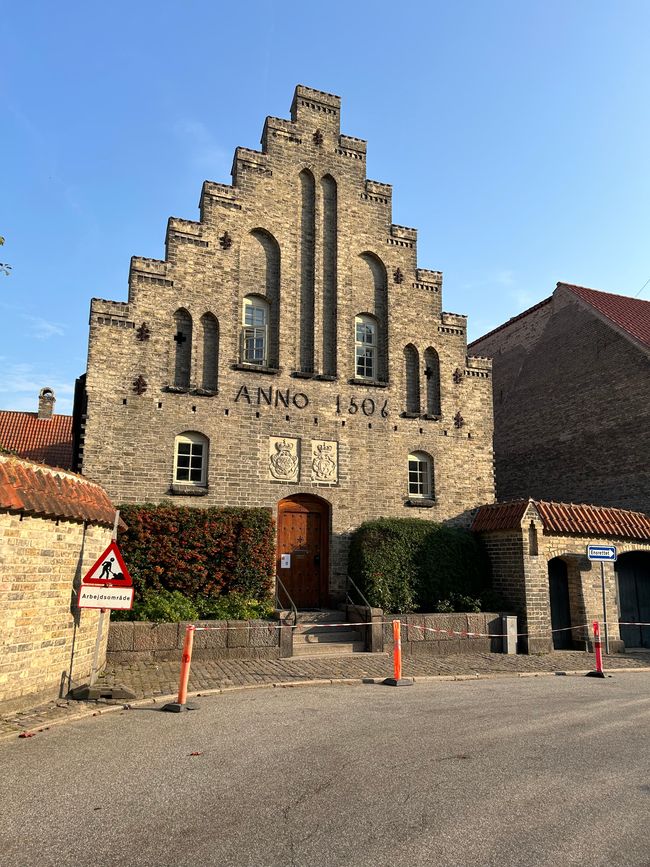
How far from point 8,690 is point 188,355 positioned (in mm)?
10073

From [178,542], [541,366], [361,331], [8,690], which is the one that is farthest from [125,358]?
[541,366]

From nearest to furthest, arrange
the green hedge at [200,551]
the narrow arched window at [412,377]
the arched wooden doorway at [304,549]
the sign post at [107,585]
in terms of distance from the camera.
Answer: the sign post at [107,585], the green hedge at [200,551], the arched wooden doorway at [304,549], the narrow arched window at [412,377]

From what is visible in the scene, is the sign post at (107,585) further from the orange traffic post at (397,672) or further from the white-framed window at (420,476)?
the white-framed window at (420,476)

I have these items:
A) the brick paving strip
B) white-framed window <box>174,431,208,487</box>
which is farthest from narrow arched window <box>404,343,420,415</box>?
the brick paving strip

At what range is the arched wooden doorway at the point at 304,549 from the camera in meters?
16.5

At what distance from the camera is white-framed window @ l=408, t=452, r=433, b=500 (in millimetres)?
18492

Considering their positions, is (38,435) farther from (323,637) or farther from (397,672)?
(397,672)

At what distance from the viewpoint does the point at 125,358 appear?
51.2 ft

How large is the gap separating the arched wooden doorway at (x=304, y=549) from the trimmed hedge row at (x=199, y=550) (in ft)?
3.91

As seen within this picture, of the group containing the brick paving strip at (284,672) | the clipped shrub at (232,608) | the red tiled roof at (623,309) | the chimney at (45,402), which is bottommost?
the brick paving strip at (284,672)

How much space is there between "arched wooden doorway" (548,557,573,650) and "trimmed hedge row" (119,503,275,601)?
7.60m

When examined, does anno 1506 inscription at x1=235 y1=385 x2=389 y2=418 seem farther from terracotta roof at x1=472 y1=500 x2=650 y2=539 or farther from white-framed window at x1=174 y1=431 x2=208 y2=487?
terracotta roof at x1=472 y1=500 x2=650 y2=539

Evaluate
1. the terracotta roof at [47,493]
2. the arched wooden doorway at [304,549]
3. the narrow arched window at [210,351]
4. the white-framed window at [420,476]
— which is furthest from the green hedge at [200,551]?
the white-framed window at [420,476]

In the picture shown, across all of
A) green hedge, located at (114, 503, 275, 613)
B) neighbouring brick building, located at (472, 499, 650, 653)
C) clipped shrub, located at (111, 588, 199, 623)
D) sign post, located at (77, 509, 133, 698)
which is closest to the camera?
sign post, located at (77, 509, 133, 698)
